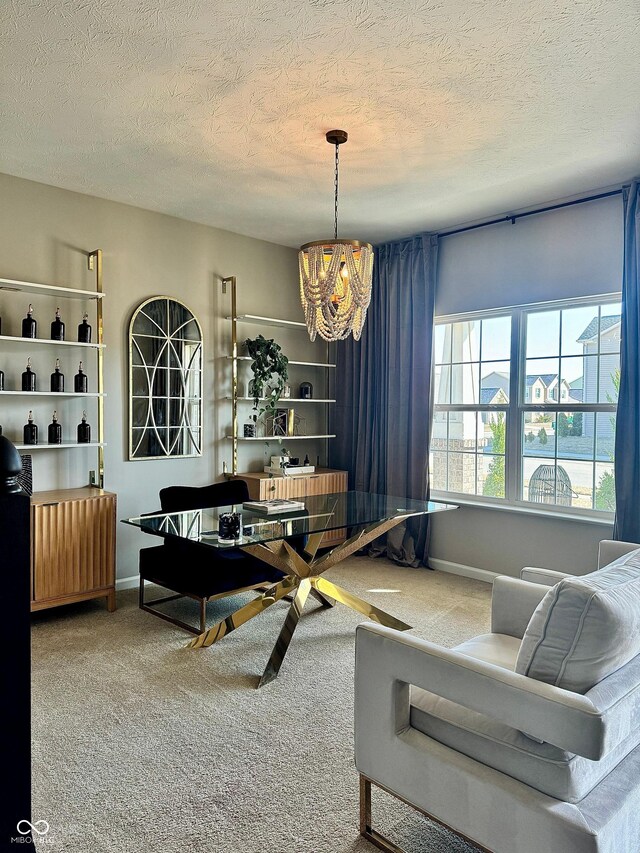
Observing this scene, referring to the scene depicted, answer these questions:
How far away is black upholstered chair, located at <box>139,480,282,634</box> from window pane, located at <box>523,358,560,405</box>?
234 centimetres

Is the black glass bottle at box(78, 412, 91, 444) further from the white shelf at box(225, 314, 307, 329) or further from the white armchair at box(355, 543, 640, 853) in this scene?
the white armchair at box(355, 543, 640, 853)

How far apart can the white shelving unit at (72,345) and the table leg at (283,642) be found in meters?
1.71

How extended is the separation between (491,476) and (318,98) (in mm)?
3083

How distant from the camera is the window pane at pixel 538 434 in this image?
4402mm

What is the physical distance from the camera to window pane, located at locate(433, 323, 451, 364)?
5.10 m

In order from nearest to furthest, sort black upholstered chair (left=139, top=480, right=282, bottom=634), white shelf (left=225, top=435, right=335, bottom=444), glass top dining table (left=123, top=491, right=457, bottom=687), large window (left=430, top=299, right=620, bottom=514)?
glass top dining table (left=123, top=491, right=457, bottom=687) < black upholstered chair (left=139, top=480, right=282, bottom=634) < large window (left=430, top=299, right=620, bottom=514) < white shelf (left=225, top=435, right=335, bottom=444)

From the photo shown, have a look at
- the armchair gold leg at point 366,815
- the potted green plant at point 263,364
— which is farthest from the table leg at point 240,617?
the potted green plant at point 263,364

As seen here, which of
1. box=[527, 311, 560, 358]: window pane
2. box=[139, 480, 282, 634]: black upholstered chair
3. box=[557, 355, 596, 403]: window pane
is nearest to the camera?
box=[139, 480, 282, 634]: black upholstered chair

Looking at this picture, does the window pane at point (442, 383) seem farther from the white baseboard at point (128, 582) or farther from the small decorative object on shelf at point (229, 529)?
the white baseboard at point (128, 582)

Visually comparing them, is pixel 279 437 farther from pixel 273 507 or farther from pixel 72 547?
pixel 72 547

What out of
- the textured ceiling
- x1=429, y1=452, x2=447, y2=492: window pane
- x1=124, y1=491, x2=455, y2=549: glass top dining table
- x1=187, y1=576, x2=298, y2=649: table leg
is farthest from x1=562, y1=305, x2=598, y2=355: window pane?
x1=187, y1=576, x2=298, y2=649: table leg

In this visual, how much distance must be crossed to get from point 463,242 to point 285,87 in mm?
2522

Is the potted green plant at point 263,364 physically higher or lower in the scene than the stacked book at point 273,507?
higher

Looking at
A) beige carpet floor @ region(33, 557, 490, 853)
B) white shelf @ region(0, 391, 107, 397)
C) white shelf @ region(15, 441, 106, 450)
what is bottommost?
beige carpet floor @ region(33, 557, 490, 853)
